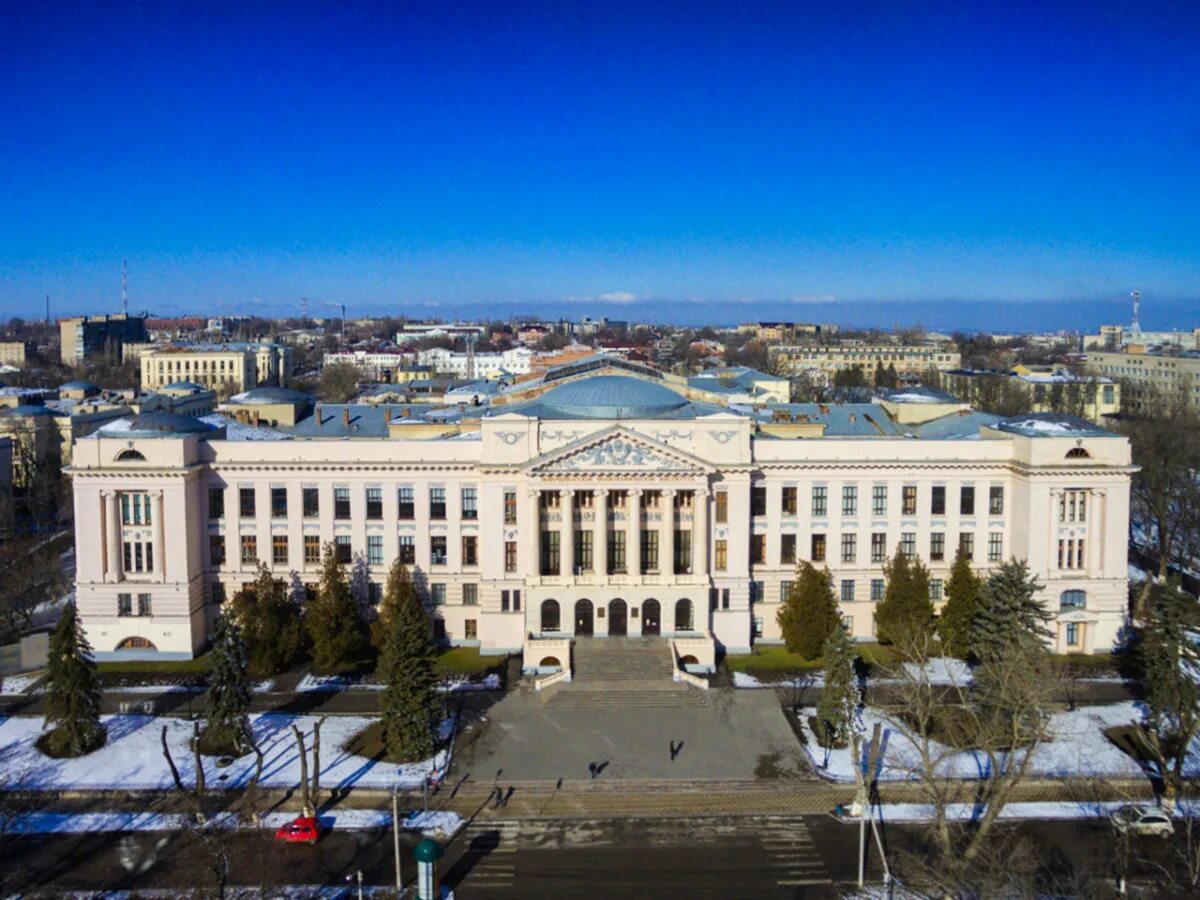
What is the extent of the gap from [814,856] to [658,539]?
21382 millimetres

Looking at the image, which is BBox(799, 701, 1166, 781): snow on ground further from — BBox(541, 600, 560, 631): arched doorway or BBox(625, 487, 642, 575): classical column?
BBox(541, 600, 560, 631): arched doorway

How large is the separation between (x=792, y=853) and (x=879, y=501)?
25243 mm

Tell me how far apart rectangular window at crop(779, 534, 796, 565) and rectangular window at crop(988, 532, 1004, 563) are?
424 inches

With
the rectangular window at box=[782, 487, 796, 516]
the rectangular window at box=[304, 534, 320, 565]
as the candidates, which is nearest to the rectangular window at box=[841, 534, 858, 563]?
the rectangular window at box=[782, 487, 796, 516]

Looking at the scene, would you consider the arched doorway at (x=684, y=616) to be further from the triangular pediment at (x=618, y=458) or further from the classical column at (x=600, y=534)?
the triangular pediment at (x=618, y=458)

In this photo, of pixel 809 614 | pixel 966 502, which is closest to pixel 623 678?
pixel 809 614

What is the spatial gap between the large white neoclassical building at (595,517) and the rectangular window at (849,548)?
0.28 feet

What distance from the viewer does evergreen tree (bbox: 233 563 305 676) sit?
166 ft

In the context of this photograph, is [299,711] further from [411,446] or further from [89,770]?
[411,446]

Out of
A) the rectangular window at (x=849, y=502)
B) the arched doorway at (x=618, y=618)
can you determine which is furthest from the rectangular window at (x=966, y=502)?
the arched doorway at (x=618, y=618)

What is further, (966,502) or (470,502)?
(966,502)

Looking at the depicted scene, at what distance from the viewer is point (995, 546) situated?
56.6m

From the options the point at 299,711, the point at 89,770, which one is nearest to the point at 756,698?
the point at 299,711

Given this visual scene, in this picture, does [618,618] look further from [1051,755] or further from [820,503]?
[1051,755]
